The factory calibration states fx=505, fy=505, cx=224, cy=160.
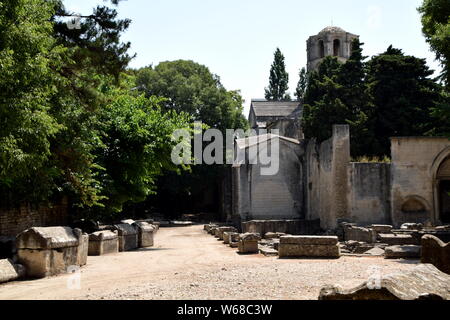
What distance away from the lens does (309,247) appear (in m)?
13.3

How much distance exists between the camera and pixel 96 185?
16016mm

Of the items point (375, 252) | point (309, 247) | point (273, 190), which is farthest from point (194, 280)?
point (273, 190)

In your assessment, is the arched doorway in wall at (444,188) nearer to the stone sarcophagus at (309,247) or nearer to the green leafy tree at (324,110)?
the green leafy tree at (324,110)

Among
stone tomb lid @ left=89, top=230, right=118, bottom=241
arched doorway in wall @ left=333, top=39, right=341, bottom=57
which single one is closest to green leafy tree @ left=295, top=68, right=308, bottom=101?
arched doorway in wall @ left=333, top=39, right=341, bottom=57

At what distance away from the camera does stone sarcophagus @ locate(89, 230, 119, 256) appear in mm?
14453

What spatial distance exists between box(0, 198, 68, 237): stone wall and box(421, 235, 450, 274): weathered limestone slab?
1075cm

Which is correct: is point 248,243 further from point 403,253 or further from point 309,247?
point 403,253

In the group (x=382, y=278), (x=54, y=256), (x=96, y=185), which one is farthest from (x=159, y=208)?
(x=382, y=278)

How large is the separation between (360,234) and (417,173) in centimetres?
808

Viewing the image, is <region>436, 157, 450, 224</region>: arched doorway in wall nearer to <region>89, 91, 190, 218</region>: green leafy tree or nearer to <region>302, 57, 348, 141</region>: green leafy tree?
<region>302, 57, 348, 141</region>: green leafy tree

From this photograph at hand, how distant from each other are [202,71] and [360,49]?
16.7 metres

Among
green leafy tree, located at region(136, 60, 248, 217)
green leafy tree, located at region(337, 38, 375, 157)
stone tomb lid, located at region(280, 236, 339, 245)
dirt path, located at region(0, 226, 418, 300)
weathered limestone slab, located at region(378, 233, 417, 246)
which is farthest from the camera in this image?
green leafy tree, located at region(136, 60, 248, 217)

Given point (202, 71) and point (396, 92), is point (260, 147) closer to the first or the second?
point (396, 92)

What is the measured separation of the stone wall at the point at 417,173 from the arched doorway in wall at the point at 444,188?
1.81 ft
